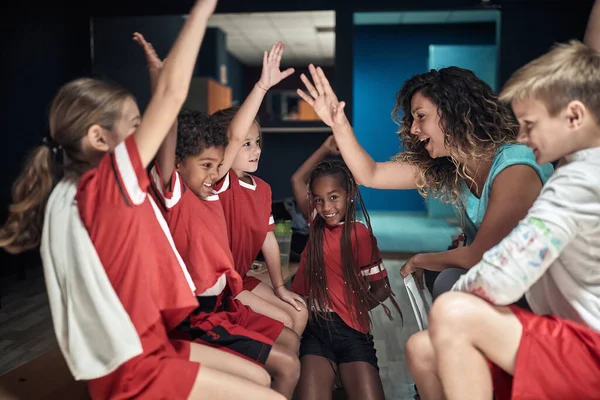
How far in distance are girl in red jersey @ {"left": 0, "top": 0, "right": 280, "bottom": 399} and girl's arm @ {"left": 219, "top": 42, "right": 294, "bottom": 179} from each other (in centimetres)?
62

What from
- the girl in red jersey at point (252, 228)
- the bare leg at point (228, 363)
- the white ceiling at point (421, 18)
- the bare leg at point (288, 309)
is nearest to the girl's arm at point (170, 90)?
the bare leg at point (228, 363)

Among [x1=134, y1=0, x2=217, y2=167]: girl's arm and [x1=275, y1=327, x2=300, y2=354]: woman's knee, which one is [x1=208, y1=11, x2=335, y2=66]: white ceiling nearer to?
[x1=275, y1=327, x2=300, y2=354]: woman's knee

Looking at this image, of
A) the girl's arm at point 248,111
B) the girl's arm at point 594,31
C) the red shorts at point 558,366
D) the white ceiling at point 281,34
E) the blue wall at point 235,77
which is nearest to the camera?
the red shorts at point 558,366

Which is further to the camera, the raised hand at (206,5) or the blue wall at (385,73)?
the blue wall at (385,73)

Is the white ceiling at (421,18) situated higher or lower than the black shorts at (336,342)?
higher

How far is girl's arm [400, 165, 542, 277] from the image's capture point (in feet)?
5.21

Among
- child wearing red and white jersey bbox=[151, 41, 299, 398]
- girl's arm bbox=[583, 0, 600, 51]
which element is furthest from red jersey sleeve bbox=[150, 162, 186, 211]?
girl's arm bbox=[583, 0, 600, 51]

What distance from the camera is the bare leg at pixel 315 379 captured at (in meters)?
1.92

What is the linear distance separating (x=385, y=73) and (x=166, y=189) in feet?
25.5

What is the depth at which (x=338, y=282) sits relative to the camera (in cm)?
215

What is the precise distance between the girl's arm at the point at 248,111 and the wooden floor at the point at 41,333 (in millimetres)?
1032

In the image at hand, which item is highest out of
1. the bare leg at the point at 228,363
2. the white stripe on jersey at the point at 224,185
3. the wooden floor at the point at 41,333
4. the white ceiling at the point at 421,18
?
the white ceiling at the point at 421,18

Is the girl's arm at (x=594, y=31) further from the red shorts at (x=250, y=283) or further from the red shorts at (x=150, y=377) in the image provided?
the red shorts at (x=150, y=377)

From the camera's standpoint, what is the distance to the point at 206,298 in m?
1.62
